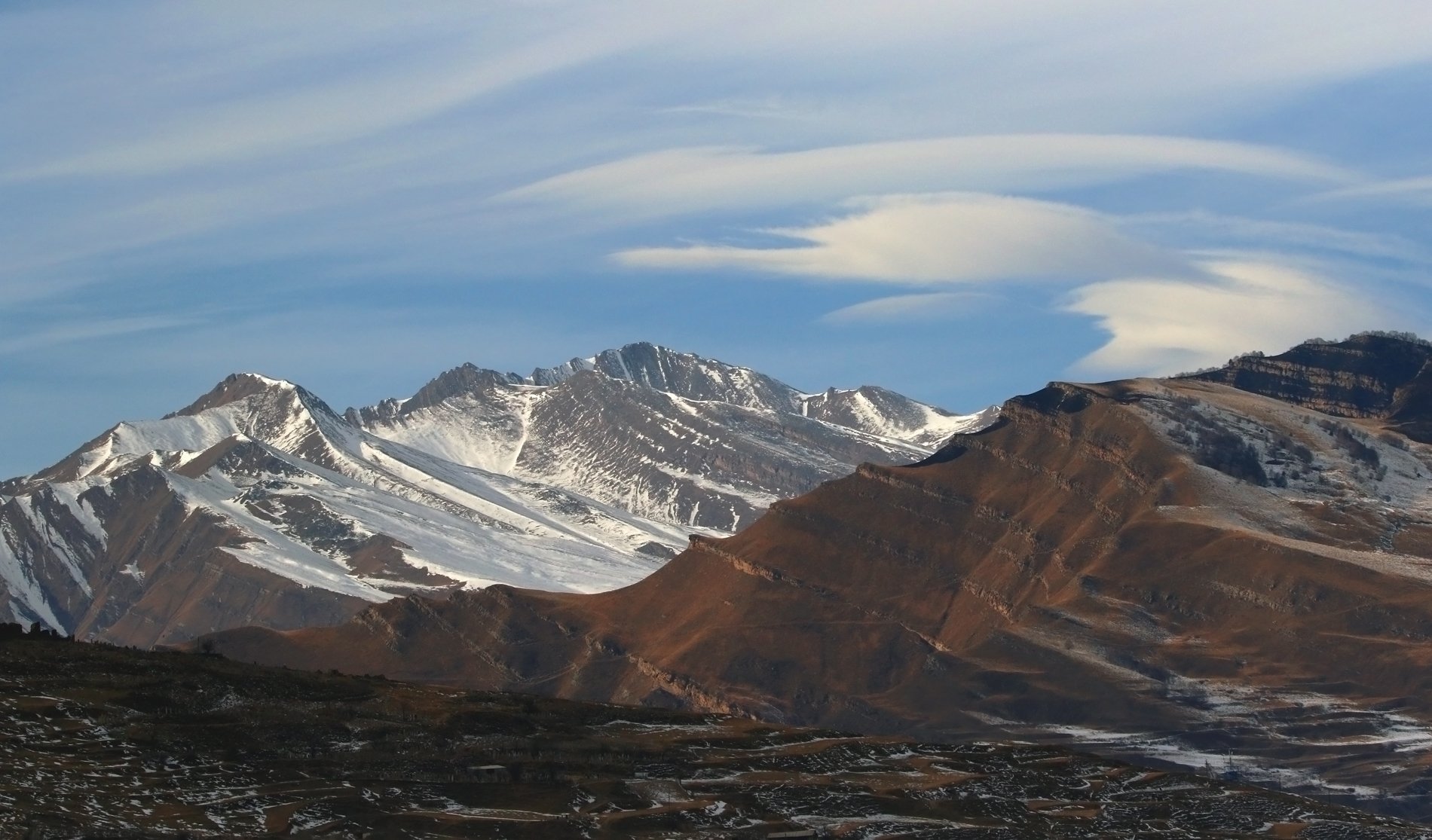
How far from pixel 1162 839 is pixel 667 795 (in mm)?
42213

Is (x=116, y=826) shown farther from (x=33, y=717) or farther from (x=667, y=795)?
(x=667, y=795)

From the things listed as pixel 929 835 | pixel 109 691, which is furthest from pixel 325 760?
pixel 929 835

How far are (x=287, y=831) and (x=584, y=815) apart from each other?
2510cm

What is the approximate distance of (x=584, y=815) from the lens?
179875 millimetres

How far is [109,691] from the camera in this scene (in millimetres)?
197000

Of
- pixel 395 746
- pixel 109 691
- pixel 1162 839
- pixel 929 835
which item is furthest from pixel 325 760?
pixel 1162 839

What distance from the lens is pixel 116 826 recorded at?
15775cm

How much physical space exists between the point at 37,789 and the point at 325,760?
30458mm

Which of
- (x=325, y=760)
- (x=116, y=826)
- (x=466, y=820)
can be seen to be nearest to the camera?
(x=116, y=826)

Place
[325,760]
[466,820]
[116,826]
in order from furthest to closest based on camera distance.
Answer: [325,760]
[466,820]
[116,826]

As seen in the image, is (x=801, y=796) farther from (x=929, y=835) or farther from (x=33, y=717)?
(x=33, y=717)

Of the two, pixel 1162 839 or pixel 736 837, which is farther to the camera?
pixel 1162 839

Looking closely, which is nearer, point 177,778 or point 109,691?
point 177,778

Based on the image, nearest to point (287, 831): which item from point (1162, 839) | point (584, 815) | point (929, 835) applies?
point (584, 815)
